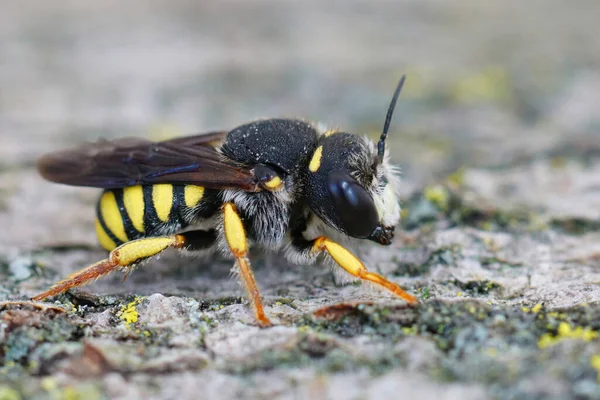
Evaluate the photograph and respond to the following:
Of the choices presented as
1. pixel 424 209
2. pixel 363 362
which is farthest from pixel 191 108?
pixel 363 362

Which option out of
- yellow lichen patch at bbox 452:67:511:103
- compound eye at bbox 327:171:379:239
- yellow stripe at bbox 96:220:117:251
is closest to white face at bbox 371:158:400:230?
compound eye at bbox 327:171:379:239

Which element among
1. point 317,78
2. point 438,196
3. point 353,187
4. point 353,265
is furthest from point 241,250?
point 317,78

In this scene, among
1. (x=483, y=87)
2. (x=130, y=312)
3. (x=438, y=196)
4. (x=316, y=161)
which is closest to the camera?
(x=130, y=312)

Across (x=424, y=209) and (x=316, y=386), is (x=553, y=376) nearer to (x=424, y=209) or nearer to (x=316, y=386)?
(x=316, y=386)

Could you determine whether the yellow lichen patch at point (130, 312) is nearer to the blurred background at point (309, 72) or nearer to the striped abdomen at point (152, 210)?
the striped abdomen at point (152, 210)

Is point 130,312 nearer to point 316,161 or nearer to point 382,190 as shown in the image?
point 316,161

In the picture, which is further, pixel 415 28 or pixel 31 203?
pixel 415 28

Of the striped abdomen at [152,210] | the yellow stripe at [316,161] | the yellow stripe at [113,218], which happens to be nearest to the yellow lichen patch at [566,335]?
the yellow stripe at [316,161]

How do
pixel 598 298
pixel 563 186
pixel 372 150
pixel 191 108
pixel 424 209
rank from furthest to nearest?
pixel 191 108 < pixel 563 186 < pixel 424 209 < pixel 372 150 < pixel 598 298
